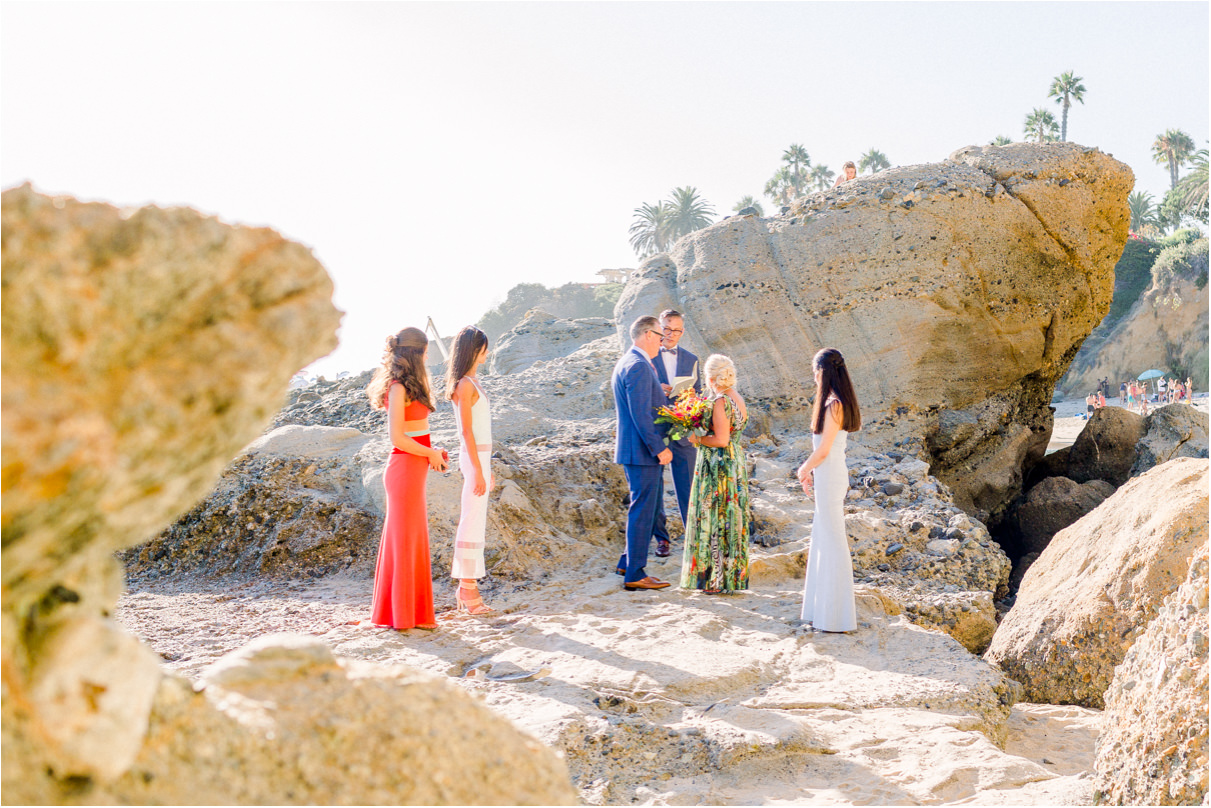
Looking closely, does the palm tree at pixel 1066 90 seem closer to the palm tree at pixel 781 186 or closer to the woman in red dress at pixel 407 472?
the palm tree at pixel 781 186

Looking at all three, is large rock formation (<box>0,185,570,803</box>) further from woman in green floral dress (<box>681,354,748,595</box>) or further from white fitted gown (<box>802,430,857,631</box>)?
woman in green floral dress (<box>681,354,748,595</box>)

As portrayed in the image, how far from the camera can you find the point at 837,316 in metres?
10.2

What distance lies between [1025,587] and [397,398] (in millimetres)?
4618

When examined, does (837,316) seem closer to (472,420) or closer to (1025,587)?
(1025,587)

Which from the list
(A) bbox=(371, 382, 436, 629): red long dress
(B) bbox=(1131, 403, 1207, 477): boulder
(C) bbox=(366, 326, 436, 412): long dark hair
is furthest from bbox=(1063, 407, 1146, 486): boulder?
(C) bbox=(366, 326, 436, 412): long dark hair

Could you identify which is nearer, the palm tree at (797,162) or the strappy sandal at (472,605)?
the strappy sandal at (472,605)

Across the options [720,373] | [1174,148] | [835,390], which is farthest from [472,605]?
[1174,148]

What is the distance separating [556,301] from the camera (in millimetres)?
50406

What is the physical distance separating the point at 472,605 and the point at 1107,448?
9.99 m

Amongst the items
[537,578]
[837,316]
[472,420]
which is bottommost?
[537,578]

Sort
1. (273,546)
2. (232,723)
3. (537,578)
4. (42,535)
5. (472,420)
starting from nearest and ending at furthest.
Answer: (42,535), (232,723), (472,420), (537,578), (273,546)

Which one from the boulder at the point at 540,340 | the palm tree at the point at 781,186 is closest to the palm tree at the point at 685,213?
the palm tree at the point at 781,186

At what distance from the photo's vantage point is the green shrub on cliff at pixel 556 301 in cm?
4925

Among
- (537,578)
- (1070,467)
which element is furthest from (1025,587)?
(1070,467)
